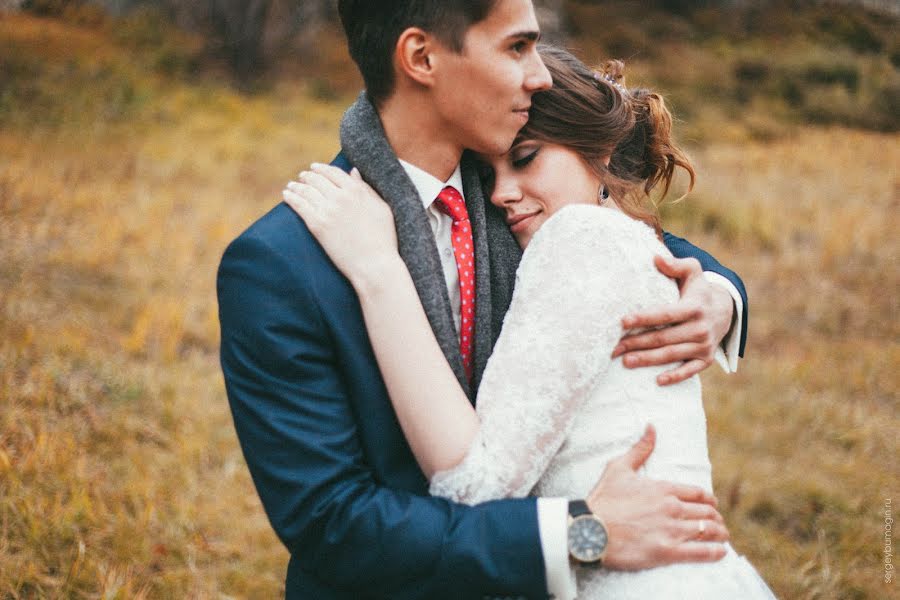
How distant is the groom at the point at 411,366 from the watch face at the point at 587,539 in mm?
25

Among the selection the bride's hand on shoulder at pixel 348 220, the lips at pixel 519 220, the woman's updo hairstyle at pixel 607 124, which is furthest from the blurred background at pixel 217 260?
the bride's hand on shoulder at pixel 348 220

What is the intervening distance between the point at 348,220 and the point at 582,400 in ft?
1.93

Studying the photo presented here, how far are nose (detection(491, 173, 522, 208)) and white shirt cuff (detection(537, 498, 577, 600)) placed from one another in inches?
30.2

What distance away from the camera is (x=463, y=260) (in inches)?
76.4

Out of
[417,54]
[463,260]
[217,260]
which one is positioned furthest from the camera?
[217,260]

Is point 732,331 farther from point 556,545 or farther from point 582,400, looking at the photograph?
point 556,545

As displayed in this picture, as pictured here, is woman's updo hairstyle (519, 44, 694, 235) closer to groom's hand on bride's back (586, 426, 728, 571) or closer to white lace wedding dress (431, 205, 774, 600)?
white lace wedding dress (431, 205, 774, 600)

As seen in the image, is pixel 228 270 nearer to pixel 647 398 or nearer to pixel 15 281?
pixel 647 398

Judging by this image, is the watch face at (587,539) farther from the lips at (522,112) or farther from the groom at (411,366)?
the lips at (522,112)

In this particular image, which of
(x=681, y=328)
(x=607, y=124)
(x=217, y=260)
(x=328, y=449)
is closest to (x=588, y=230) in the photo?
(x=681, y=328)

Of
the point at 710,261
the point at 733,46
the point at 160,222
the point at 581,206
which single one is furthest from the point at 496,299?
the point at 733,46

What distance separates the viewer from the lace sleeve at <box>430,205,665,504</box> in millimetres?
1604

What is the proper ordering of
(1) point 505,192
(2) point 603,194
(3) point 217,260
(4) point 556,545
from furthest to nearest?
(3) point 217,260 < (2) point 603,194 < (1) point 505,192 < (4) point 556,545

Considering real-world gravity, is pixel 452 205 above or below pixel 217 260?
above
